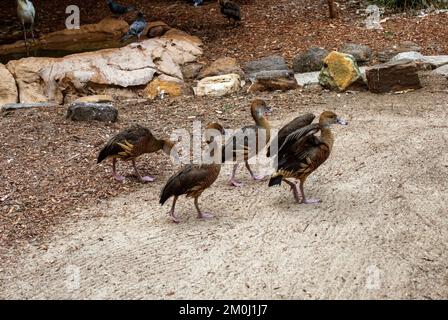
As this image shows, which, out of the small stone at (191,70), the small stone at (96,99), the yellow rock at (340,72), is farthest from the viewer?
the small stone at (191,70)

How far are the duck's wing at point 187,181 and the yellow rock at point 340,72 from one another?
3.96m

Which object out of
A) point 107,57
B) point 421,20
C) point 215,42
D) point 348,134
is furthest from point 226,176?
point 421,20

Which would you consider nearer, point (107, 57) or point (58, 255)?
point (58, 255)

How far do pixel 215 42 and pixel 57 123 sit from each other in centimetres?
450

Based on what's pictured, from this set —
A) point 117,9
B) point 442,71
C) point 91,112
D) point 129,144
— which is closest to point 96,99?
point 91,112

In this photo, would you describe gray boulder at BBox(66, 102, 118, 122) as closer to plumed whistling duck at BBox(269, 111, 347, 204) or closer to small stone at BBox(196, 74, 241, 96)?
small stone at BBox(196, 74, 241, 96)

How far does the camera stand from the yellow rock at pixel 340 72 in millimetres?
8625

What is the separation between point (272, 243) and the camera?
4.94 m

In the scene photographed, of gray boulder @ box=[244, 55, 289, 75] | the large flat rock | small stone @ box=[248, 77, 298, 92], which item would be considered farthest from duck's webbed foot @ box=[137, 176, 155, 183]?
gray boulder @ box=[244, 55, 289, 75]

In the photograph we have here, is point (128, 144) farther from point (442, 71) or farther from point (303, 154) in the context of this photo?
point (442, 71)

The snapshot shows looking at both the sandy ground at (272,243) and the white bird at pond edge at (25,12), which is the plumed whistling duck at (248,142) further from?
the white bird at pond edge at (25,12)

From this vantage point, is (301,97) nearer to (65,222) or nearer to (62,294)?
(65,222)

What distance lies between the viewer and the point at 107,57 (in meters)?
9.77

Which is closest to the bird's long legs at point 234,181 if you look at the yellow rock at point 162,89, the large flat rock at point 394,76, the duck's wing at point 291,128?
the duck's wing at point 291,128
